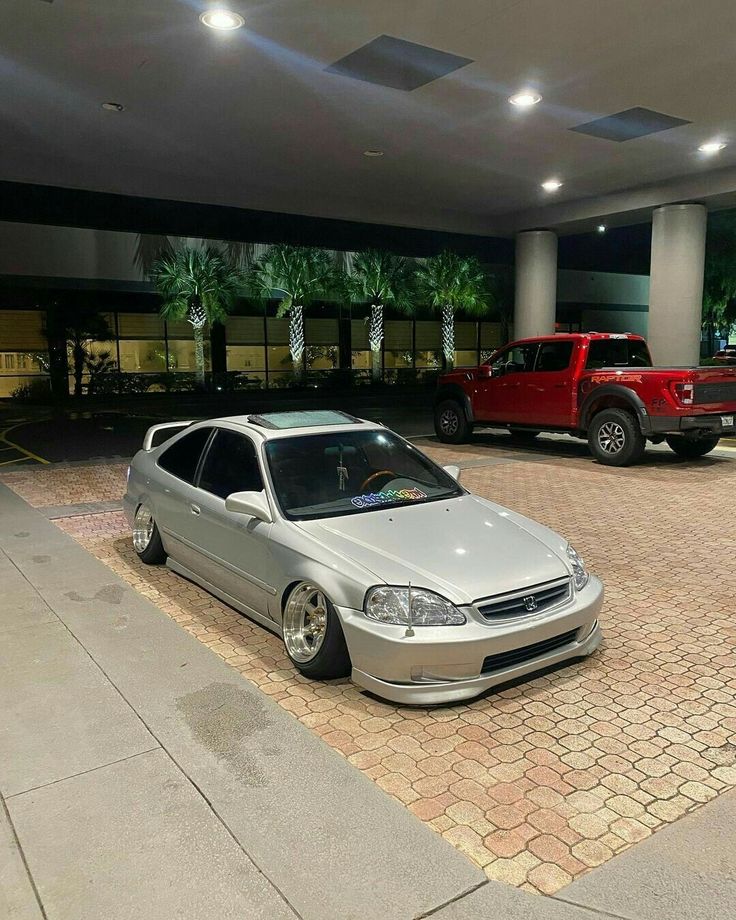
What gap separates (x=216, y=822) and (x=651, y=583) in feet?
15.1

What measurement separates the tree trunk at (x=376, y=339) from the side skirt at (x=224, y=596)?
88.9 feet

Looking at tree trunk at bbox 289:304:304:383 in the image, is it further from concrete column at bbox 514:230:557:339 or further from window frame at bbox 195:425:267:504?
window frame at bbox 195:425:267:504

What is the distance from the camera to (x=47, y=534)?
8195mm

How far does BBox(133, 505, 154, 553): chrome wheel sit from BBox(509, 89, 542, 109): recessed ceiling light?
8563 millimetres

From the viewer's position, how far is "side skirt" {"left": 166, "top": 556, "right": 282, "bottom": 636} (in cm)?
498

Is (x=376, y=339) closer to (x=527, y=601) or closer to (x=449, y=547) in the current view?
(x=449, y=547)

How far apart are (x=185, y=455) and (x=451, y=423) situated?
1054 cm

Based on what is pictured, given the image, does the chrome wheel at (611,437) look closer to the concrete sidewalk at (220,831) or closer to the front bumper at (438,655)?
the front bumper at (438,655)

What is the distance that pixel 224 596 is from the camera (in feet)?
18.4

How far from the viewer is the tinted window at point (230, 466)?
5473 millimetres

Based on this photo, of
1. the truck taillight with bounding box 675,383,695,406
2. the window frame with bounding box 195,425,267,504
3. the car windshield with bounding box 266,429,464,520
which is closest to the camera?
the car windshield with bounding box 266,429,464,520

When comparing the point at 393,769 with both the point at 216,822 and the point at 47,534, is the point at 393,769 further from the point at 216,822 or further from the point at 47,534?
the point at 47,534

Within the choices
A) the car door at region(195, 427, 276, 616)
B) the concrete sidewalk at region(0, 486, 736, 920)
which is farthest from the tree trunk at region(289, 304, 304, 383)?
the concrete sidewalk at region(0, 486, 736, 920)

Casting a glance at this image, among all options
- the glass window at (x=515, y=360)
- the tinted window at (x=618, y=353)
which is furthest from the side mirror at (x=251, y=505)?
the glass window at (x=515, y=360)
